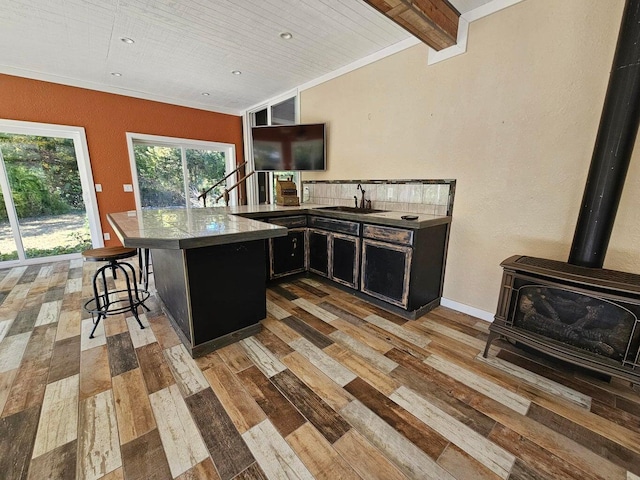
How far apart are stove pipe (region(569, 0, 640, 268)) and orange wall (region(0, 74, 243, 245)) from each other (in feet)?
17.8

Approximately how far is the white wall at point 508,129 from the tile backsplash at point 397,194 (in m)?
0.09

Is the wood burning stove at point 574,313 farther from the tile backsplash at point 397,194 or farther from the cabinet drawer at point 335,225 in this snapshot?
the cabinet drawer at point 335,225

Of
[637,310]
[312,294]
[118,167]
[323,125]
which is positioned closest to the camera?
[637,310]

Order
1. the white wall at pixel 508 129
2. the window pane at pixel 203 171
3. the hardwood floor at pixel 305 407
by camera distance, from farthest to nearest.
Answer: the window pane at pixel 203 171 < the white wall at pixel 508 129 < the hardwood floor at pixel 305 407

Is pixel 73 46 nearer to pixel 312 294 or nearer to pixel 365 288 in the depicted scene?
pixel 312 294

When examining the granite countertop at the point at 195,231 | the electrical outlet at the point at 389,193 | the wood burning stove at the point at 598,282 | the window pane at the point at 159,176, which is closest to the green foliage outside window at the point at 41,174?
the window pane at the point at 159,176

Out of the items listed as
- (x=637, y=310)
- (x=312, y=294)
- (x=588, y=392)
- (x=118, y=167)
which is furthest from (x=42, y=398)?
(x=118, y=167)

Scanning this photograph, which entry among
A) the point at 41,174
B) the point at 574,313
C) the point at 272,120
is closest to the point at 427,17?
the point at 574,313

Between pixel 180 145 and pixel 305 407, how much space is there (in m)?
5.06

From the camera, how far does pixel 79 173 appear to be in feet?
13.2

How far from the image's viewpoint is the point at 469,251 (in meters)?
2.45

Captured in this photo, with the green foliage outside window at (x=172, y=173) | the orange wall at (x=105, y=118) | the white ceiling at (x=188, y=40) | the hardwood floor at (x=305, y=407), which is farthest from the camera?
the green foliage outside window at (x=172, y=173)

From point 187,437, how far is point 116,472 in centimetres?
27

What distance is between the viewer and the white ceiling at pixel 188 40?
2221 millimetres
